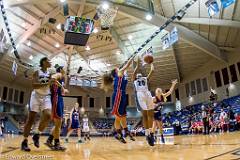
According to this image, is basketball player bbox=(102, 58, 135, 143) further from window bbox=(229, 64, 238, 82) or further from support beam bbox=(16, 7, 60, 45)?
window bbox=(229, 64, 238, 82)

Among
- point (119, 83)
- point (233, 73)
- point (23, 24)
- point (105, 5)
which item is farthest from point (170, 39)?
point (233, 73)

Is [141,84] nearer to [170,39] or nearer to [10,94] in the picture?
[170,39]

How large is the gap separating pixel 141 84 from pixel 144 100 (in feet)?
1.14

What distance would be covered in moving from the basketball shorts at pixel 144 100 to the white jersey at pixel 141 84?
0.08 m

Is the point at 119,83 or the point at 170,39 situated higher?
the point at 170,39

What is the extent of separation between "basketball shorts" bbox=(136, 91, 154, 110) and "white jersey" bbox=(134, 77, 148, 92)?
84 mm

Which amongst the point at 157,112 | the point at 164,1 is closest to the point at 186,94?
the point at 164,1

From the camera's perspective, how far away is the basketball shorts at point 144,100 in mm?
5156

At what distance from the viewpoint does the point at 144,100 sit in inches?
205

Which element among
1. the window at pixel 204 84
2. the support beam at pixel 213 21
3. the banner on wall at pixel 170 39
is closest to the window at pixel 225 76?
the window at pixel 204 84

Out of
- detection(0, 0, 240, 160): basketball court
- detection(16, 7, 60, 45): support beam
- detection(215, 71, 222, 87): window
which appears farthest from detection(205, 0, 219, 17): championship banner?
detection(215, 71, 222, 87): window

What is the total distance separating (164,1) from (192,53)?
8.99m

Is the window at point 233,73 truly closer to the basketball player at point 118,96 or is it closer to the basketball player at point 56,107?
the basketball player at point 118,96

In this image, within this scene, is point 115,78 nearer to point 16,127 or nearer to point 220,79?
point 220,79
